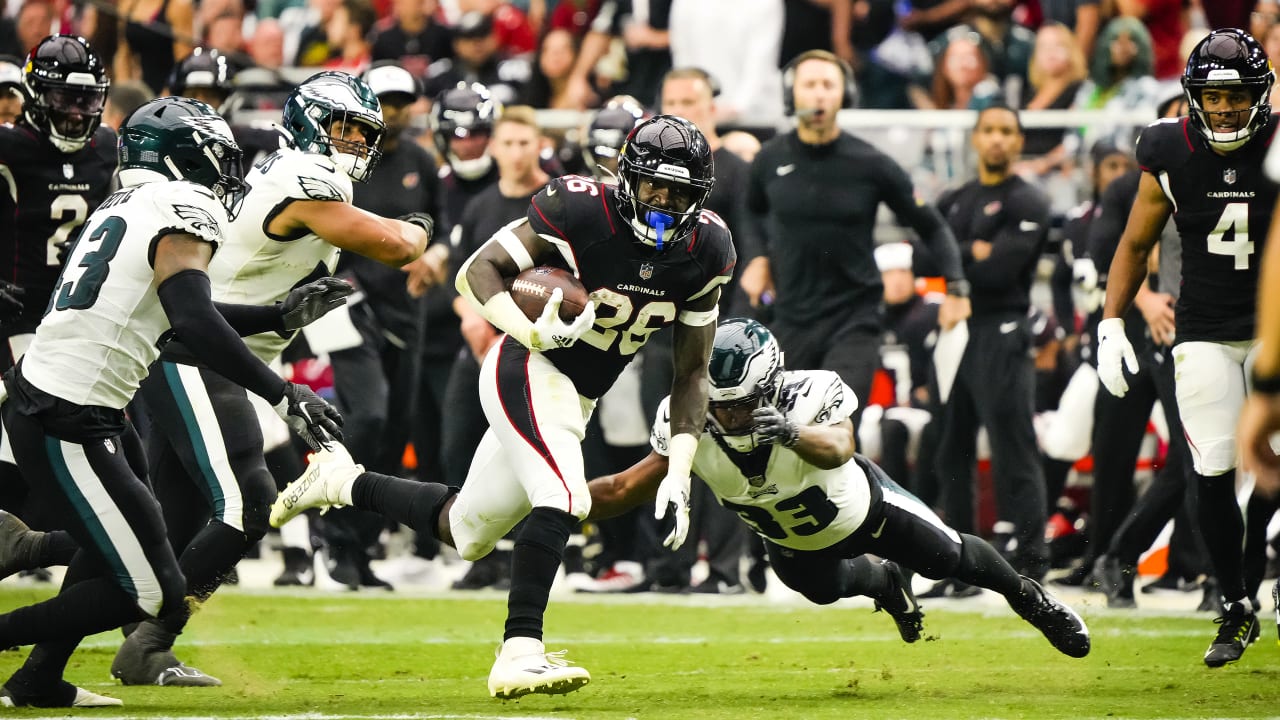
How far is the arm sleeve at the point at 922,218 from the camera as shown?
823 centimetres

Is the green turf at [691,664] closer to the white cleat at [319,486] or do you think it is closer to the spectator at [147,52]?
the white cleat at [319,486]

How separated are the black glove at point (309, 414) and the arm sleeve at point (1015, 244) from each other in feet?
14.4

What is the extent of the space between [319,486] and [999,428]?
3.73 meters

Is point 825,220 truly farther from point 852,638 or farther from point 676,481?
point 676,481

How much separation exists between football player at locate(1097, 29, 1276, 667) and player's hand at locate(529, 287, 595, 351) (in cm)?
214

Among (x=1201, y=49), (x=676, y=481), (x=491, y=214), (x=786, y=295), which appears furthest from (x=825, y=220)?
(x=676, y=481)

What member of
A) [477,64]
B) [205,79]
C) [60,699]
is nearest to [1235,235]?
[60,699]

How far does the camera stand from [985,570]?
5.91m

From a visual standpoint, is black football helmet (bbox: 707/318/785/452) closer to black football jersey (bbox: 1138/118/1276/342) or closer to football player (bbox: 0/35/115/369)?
black football jersey (bbox: 1138/118/1276/342)

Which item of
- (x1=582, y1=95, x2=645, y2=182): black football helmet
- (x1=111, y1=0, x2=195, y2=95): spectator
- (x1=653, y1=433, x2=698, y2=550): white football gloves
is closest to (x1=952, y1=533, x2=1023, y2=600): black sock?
(x1=653, y1=433, x2=698, y2=550): white football gloves

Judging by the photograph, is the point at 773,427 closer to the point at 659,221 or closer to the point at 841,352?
the point at 659,221

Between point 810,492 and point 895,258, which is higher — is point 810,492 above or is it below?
below

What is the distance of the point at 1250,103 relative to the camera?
6.01 m

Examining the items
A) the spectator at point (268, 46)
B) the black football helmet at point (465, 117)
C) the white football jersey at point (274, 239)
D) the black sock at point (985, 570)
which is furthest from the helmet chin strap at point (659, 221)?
the spectator at point (268, 46)
